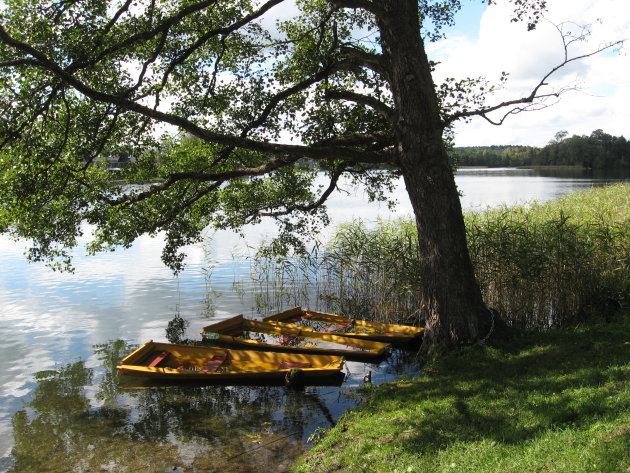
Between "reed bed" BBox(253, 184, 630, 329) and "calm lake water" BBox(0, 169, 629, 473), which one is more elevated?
"reed bed" BBox(253, 184, 630, 329)

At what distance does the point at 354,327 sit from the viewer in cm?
1095

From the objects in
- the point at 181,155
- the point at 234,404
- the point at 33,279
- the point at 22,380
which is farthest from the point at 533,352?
the point at 33,279

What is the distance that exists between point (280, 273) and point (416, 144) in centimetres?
850

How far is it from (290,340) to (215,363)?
201cm

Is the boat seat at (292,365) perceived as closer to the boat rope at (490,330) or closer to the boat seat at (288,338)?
the boat seat at (288,338)

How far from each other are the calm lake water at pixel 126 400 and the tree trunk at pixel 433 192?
1.60 m

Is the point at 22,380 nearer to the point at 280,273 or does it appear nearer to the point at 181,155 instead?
the point at 181,155

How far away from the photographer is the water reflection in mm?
6102

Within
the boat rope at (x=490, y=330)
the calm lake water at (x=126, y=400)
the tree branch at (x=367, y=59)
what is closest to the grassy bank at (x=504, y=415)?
the boat rope at (x=490, y=330)

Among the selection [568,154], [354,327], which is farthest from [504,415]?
[568,154]

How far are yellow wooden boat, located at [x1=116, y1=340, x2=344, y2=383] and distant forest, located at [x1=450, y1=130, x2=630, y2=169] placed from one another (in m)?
49.7

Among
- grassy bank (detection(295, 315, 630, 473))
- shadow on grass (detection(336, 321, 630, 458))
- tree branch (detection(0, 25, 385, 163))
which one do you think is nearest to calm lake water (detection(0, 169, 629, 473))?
grassy bank (detection(295, 315, 630, 473))

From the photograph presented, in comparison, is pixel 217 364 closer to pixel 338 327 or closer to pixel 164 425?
pixel 164 425

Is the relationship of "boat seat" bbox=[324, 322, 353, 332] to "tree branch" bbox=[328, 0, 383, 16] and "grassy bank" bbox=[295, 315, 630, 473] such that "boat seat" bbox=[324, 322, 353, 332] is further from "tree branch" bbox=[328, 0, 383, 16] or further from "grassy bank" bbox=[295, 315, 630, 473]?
"tree branch" bbox=[328, 0, 383, 16]
